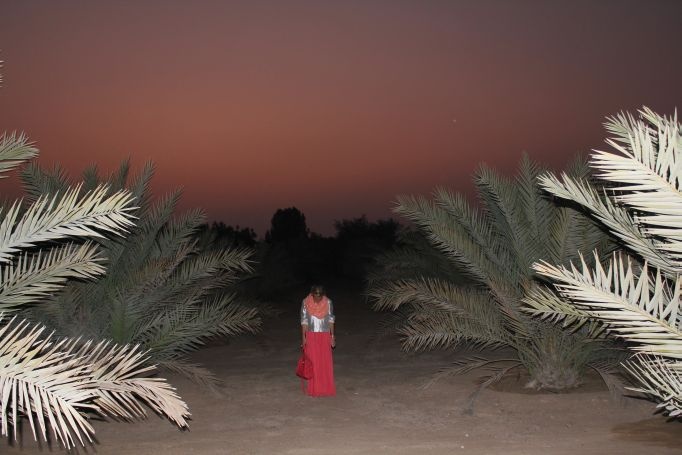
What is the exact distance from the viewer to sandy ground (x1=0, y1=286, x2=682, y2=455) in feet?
20.9

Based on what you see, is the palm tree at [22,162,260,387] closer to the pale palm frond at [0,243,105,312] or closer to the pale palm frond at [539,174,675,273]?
the pale palm frond at [0,243,105,312]

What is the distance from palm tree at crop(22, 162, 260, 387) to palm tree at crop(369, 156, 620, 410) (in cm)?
238

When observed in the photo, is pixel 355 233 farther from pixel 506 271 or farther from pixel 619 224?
pixel 619 224

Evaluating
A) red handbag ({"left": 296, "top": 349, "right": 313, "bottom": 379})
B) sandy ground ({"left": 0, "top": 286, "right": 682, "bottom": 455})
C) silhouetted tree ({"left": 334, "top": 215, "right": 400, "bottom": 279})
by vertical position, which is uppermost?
silhouetted tree ({"left": 334, "top": 215, "right": 400, "bottom": 279})

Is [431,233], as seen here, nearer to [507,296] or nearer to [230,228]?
[507,296]

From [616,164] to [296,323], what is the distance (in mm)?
14830

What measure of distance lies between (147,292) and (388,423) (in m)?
3.61

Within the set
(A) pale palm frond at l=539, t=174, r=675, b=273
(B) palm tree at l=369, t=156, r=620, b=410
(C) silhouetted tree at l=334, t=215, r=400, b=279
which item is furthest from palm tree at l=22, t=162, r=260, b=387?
(C) silhouetted tree at l=334, t=215, r=400, b=279

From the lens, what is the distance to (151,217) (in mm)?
9180

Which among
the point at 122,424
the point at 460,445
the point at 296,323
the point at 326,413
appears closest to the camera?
the point at 460,445

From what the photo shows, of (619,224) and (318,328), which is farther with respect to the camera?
(318,328)

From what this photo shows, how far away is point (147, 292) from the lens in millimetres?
8852

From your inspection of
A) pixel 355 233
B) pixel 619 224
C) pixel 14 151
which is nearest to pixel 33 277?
pixel 14 151

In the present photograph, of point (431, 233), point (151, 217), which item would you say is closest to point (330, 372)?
point (431, 233)
